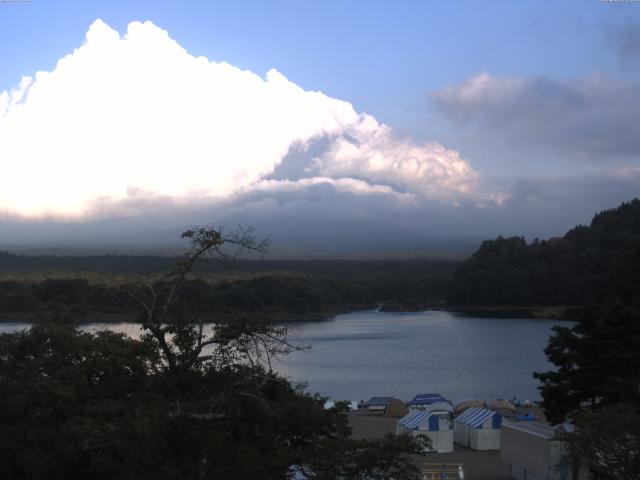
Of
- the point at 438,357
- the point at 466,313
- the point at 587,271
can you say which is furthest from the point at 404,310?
the point at 438,357

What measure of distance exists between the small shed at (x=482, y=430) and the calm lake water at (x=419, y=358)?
681cm

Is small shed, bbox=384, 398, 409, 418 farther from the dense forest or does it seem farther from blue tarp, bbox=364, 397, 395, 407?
the dense forest

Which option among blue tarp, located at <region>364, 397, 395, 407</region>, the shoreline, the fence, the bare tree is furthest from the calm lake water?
the bare tree

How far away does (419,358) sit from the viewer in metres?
29.8

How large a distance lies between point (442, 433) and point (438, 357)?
17279mm

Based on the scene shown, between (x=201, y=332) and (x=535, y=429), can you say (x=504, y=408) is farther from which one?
(x=201, y=332)

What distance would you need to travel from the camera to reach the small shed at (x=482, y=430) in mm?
12867

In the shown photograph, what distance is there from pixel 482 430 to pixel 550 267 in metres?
40.3

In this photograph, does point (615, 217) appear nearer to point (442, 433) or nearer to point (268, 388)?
point (442, 433)

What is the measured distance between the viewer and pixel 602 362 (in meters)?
11.0

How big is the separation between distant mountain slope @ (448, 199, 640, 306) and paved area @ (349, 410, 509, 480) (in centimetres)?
3334

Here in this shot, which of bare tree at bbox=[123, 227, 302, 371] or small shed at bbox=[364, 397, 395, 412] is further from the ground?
bare tree at bbox=[123, 227, 302, 371]

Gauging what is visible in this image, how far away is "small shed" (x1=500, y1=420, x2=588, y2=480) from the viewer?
9.66 metres

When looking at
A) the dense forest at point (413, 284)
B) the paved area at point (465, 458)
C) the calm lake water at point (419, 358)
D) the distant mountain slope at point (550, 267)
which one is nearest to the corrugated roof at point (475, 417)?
the paved area at point (465, 458)
